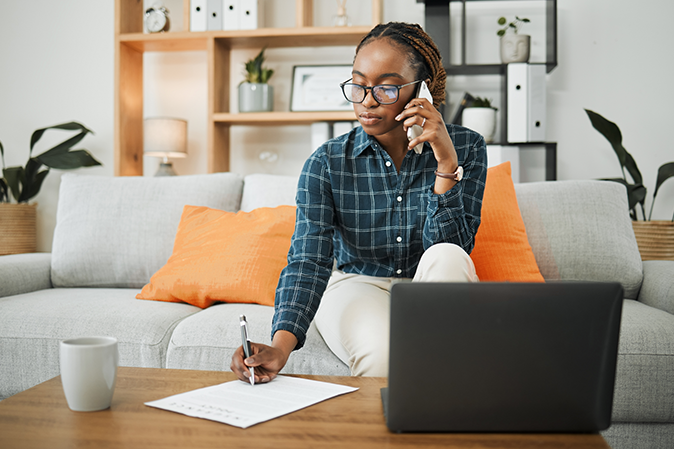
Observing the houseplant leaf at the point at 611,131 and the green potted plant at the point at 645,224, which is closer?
the green potted plant at the point at 645,224

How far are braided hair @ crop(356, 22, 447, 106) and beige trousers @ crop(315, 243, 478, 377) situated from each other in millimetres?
487

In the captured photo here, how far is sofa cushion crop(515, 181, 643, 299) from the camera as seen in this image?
1652 millimetres

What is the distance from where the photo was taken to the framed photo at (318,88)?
2.78 metres

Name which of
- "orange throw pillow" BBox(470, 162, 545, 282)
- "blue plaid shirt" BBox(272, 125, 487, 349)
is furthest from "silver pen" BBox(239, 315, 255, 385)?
"orange throw pillow" BBox(470, 162, 545, 282)

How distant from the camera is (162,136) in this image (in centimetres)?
275

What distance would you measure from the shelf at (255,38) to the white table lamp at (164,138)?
44 centimetres

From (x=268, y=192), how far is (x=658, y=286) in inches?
52.2

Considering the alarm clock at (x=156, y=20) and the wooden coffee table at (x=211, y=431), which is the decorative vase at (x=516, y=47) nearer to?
the alarm clock at (x=156, y=20)

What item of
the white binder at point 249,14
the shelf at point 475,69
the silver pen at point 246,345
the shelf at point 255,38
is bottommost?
the silver pen at point 246,345

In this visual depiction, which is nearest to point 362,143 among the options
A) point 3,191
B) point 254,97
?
point 254,97

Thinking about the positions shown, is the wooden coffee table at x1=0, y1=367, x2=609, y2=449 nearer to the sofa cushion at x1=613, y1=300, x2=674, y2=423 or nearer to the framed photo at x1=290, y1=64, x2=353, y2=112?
the sofa cushion at x1=613, y1=300, x2=674, y2=423

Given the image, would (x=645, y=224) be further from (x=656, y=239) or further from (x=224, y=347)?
(x=224, y=347)

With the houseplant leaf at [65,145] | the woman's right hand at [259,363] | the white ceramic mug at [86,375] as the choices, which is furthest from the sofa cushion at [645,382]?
the houseplant leaf at [65,145]

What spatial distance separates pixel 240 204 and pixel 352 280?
840 mm
